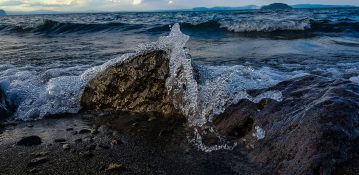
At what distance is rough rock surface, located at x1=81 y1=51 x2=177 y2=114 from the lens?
5.33 meters

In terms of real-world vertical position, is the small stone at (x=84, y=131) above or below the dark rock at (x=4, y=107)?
below

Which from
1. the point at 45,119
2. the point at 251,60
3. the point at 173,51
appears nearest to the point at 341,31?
the point at 251,60

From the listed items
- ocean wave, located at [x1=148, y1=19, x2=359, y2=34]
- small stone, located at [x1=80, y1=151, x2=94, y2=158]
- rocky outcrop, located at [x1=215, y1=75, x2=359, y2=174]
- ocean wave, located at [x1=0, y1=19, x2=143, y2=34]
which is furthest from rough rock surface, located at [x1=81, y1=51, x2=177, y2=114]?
ocean wave, located at [x1=0, y1=19, x2=143, y2=34]

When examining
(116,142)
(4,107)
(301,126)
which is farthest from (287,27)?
(301,126)

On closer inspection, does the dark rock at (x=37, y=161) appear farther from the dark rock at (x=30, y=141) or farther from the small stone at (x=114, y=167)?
the small stone at (x=114, y=167)

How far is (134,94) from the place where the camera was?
548 centimetres

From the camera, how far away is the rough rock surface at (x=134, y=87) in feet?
17.5

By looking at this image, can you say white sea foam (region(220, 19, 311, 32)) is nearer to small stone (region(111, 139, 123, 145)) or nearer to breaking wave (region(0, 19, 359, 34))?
breaking wave (region(0, 19, 359, 34))

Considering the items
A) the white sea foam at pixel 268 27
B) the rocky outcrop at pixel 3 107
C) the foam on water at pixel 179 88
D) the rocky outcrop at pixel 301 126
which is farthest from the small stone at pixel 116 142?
the white sea foam at pixel 268 27

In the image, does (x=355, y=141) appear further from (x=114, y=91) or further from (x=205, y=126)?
(x=114, y=91)

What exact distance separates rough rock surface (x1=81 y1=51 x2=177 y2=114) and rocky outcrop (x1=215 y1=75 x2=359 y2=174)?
1.17 m

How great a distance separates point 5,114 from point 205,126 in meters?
2.59

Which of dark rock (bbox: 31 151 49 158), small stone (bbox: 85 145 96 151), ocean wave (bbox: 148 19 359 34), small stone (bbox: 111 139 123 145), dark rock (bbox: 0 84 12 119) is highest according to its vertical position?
ocean wave (bbox: 148 19 359 34)

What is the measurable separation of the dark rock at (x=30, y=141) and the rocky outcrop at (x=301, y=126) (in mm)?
1811
